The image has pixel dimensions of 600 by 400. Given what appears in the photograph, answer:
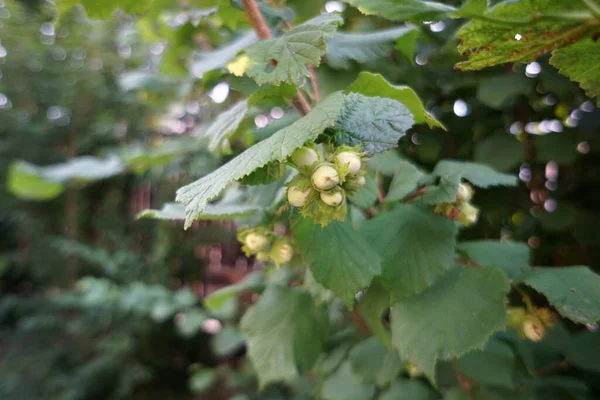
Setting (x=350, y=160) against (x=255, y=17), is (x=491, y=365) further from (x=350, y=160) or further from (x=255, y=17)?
(x=255, y=17)

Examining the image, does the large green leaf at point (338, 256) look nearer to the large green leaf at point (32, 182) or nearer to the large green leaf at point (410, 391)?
the large green leaf at point (410, 391)

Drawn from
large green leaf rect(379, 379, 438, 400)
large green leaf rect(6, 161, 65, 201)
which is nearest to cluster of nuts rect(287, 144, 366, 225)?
large green leaf rect(379, 379, 438, 400)

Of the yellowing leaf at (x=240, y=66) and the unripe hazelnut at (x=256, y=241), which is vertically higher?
the yellowing leaf at (x=240, y=66)

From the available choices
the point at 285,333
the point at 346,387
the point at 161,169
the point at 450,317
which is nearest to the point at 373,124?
the point at 450,317

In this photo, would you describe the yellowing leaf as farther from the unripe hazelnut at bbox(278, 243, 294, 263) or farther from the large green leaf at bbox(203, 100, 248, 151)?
the unripe hazelnut at bbox(278, 243, 294, 263)

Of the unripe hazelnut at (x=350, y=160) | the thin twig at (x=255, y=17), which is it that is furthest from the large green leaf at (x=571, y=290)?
the thin twig at (x=255, y=17)

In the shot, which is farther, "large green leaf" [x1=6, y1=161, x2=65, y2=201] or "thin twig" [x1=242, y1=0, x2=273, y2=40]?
"large green leaf" [x1=6, y1=161, x2=65, y2=201]

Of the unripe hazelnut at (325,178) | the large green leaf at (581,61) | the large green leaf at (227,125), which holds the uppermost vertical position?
the large green leaf at (581,61)
